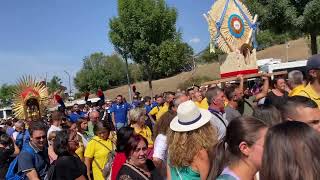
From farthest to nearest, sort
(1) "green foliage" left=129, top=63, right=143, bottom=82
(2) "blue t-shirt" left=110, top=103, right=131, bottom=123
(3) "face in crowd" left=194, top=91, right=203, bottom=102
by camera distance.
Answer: (1) "green foliage" left=129, top=63, right=143, bottom=82 → (2) "blue t-shirt" left=110, top=103, right=131, bottom=123 → (3) "face in crowd" left=194, top=91, right=203, bottom=102

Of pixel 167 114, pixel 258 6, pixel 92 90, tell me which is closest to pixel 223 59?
pixel 167 114

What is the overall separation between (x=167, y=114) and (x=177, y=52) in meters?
33.1

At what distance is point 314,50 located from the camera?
78.1ft

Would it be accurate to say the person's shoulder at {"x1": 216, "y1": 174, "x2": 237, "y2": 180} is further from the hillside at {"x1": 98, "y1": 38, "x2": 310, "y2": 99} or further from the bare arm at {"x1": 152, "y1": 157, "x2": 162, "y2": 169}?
the hillside at {"x1": 98, "y1": 38, "x2": 310, "y2": 99}

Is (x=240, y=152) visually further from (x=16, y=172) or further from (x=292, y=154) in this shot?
(x=16, y=172)

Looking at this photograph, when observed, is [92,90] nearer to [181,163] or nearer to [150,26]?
[150,26]

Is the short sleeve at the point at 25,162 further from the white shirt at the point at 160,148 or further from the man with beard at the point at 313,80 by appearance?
the man with beard at the point at 313,80

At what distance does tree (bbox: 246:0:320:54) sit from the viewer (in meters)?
24.3

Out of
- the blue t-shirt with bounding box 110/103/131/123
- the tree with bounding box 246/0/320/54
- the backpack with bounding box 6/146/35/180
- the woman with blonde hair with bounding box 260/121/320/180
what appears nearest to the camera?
the woman with blonde hair with bounding box 260/121/320/180

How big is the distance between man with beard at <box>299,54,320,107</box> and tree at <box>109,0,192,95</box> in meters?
32.3

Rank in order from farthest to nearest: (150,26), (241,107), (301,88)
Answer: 1. (150,26)
2. (241,107)
3. (301,88)

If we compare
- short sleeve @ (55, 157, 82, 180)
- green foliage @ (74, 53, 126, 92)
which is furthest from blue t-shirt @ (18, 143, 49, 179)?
green foliage @ (74, 53, 126, 92)

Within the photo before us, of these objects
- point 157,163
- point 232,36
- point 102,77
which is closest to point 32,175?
point 157,163

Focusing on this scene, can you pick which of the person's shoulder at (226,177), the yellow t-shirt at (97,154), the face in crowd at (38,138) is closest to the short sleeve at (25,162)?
the face in crowd at (38,138)
